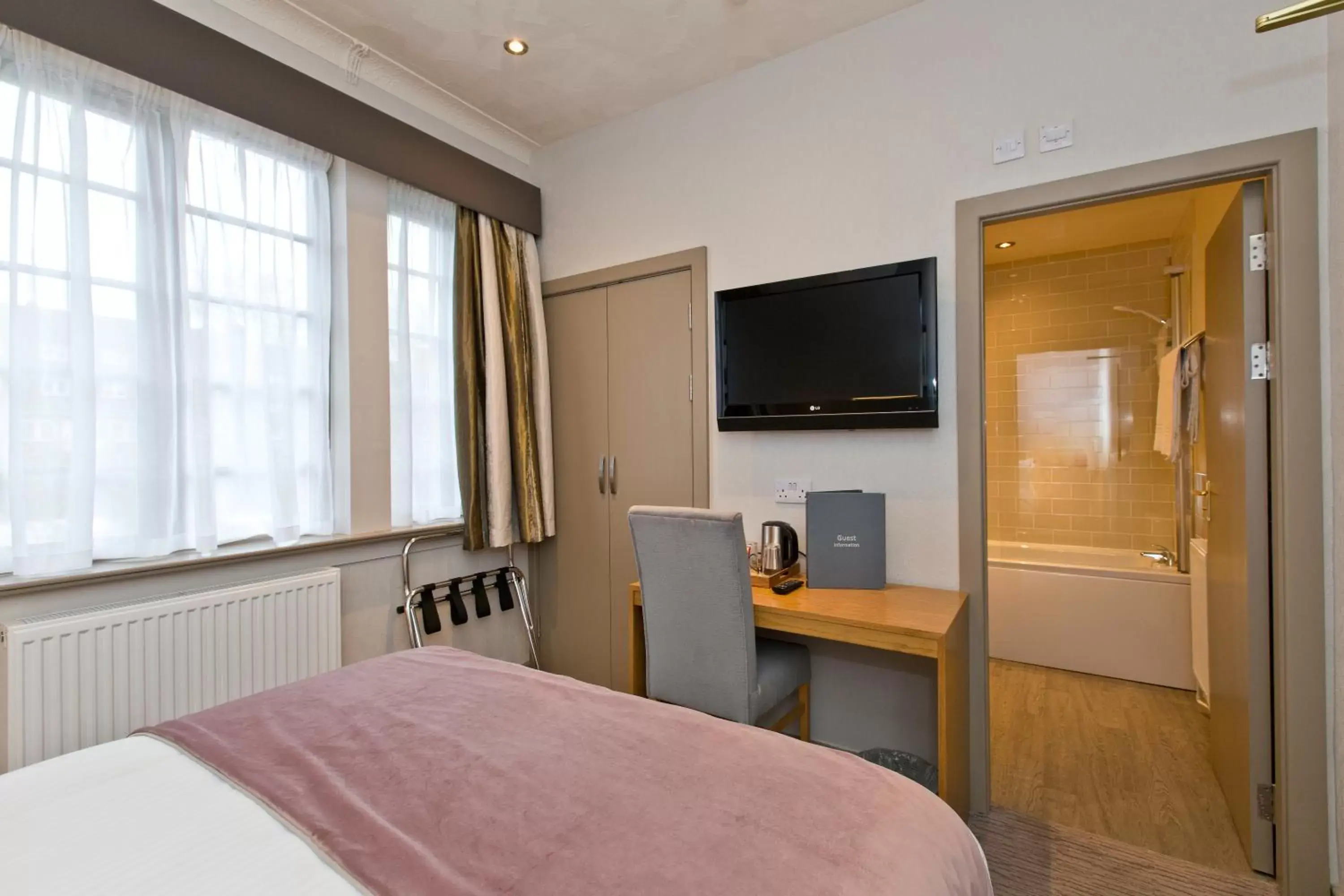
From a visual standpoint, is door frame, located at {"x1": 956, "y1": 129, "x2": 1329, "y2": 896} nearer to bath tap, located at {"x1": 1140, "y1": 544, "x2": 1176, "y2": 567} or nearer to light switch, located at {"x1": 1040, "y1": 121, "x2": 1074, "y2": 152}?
light switch, located at {"x1": 1040, "y1": 121, "x2": 1074, "y2": 152}

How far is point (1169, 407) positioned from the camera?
11.4 ft

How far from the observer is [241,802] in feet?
3.42

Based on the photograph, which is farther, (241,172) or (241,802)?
(241,172)

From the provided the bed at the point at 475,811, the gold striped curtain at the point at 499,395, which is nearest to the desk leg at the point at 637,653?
the gold striped curtain at the point at 499,395

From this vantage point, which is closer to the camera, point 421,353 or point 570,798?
point 570,798

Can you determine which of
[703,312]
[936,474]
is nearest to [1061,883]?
[936,474]

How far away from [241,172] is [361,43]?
735 millimetres

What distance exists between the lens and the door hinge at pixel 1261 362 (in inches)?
73.8

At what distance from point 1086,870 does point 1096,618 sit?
1.91 metres

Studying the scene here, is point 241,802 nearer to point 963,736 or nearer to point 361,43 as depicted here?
point 963,736

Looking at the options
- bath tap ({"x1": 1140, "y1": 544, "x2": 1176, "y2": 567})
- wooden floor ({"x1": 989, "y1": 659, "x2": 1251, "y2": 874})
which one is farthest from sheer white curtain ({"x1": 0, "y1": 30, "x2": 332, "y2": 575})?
bath tap ({"x1": 1140, "y1": 544, "x2": 1176, "y2": 567})

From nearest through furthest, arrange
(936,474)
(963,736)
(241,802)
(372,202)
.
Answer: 1. (241,802)
2. (963,736)
3. (936,474)
4. (372,202)

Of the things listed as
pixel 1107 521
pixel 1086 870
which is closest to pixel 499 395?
pixel 1086 870

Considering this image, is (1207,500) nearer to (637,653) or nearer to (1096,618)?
(1096,618)
